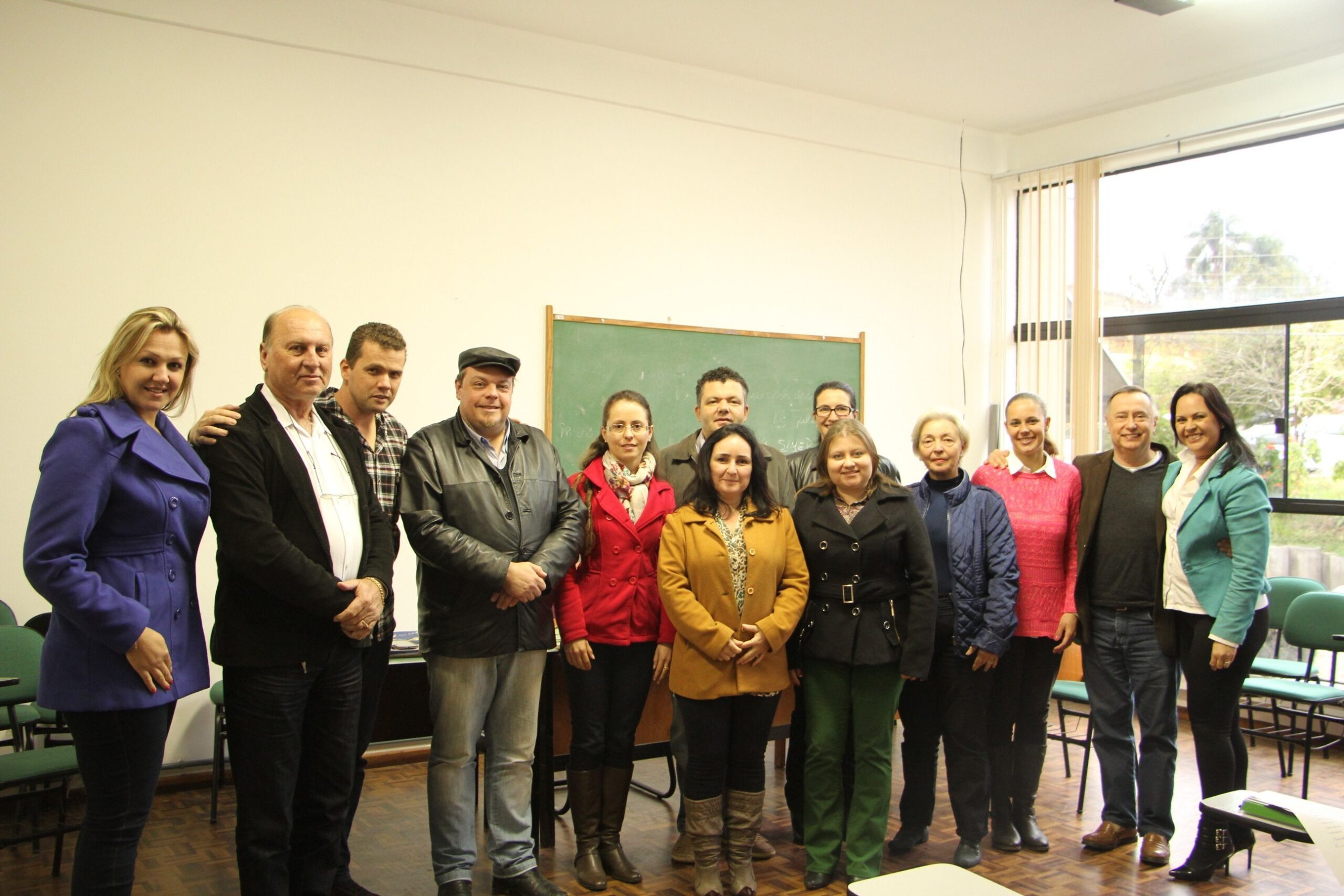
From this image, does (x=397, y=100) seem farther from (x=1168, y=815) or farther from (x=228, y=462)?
(x=1168, y=815)

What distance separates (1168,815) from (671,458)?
2.19 m

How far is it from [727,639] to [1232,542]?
5.77 feet

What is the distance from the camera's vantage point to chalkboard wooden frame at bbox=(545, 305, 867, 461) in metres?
5.27

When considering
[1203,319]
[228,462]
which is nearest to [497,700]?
[228,462]

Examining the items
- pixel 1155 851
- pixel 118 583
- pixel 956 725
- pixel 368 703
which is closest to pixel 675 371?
pixel 956 725

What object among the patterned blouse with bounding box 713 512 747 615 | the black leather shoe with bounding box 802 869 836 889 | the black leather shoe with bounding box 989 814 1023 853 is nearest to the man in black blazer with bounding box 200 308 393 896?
the patterned blouse with bounding box 713 512 747 615

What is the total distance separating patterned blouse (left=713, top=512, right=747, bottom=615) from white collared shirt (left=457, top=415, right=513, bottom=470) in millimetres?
694

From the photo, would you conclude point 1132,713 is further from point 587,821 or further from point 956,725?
point 587,821

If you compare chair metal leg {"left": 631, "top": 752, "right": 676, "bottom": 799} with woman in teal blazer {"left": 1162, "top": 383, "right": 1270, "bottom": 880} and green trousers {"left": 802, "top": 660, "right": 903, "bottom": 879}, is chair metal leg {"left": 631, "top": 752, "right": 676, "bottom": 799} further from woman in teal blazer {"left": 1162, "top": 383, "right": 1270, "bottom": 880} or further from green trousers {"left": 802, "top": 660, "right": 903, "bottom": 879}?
woman in teal blazer {"left": 1162, "top": 383, "right": 1270, "bottom": 880}

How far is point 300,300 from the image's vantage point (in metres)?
4.68

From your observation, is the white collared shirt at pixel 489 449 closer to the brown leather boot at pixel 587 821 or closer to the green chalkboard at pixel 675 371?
the brown leather boot at pixel 587 821

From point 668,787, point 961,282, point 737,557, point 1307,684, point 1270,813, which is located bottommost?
point 668,787

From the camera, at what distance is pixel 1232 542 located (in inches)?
128

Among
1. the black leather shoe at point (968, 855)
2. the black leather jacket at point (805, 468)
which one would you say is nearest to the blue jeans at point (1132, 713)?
the black leather shoe at point (968, 855)
